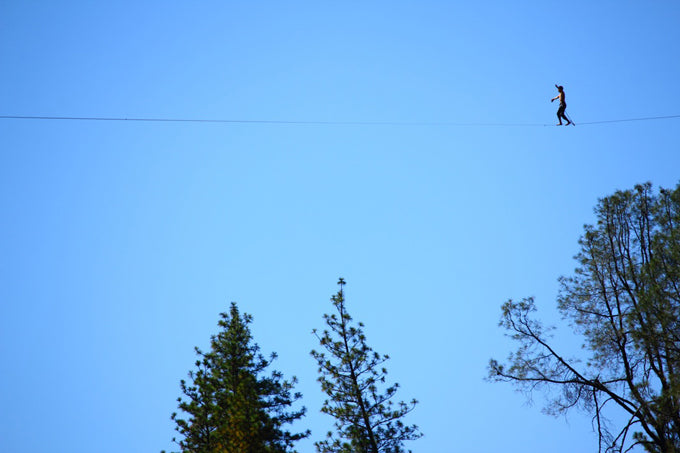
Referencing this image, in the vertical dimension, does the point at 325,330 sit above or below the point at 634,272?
above

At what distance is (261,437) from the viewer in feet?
73.8

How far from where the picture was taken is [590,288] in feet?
74.1

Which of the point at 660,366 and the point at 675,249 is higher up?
the point at 675,249

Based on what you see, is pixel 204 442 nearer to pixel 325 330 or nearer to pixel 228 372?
pixel 228 372

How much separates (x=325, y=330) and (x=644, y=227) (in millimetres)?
10585

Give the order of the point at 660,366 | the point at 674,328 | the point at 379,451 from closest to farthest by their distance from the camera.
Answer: the point at 674,328 → the point at 660,366 → the point at 379,451

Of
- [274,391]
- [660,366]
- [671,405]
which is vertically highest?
[274,391]

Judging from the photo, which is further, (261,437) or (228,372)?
(228,372)

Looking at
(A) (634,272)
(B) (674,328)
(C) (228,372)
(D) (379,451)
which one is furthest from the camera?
(C) (228,372)

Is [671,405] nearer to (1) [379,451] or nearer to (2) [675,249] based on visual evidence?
(2) [675,249]

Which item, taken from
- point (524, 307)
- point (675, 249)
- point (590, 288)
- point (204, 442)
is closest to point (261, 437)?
point (204, 442)

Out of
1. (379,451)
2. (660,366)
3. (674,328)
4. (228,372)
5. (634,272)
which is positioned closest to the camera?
(674,328)

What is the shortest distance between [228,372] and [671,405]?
46.4ft

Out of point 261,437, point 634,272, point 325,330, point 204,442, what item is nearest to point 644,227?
point 634,272
